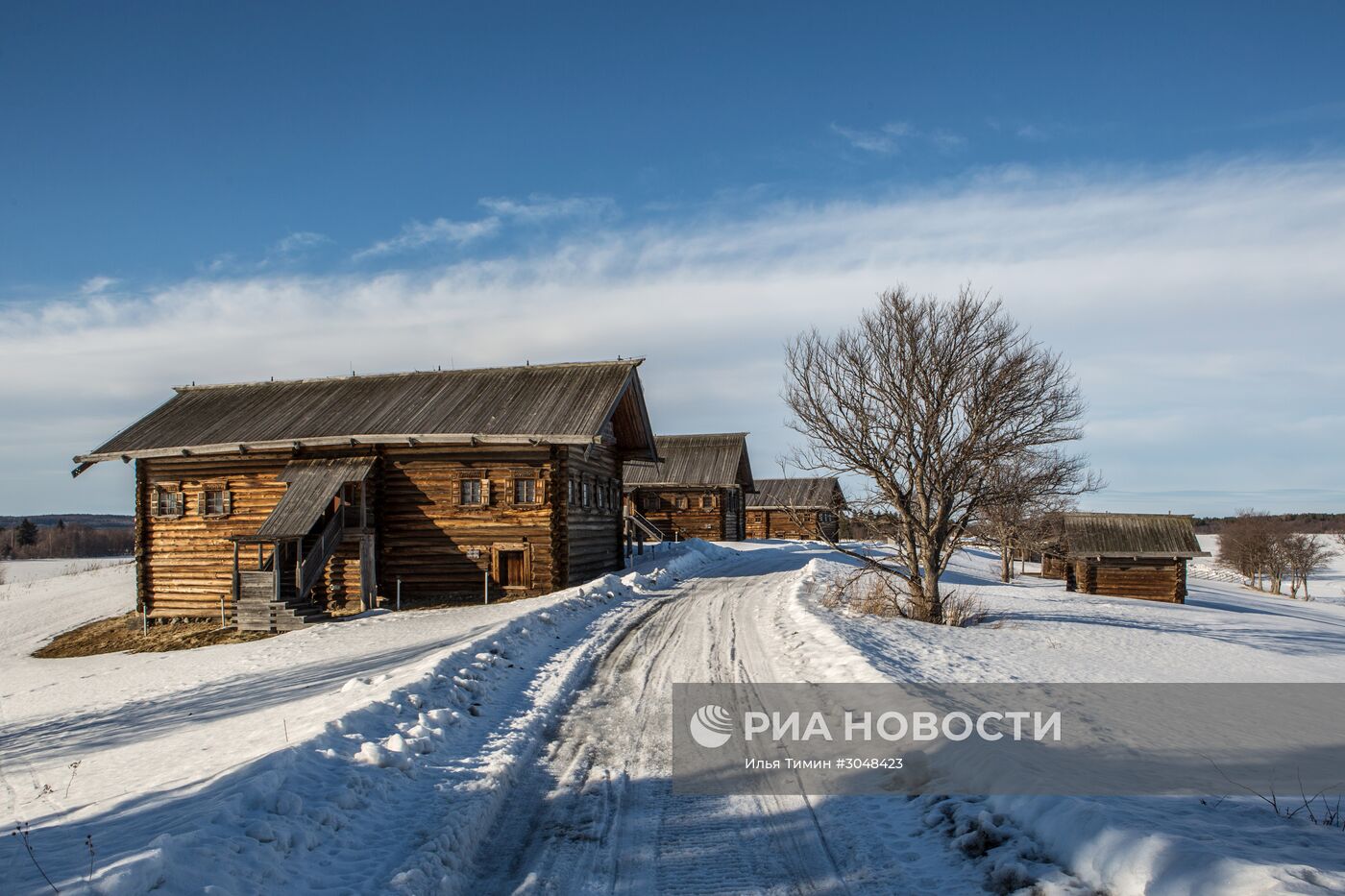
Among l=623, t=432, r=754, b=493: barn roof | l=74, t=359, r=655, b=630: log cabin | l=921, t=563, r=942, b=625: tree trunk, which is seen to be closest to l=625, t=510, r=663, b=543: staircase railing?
l=623, t=432, r=754, b=493: barn roof

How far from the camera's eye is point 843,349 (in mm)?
18156

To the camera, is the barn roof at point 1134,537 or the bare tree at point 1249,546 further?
the bare tree at point 1249,546

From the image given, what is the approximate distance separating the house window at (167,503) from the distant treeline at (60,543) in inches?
3057

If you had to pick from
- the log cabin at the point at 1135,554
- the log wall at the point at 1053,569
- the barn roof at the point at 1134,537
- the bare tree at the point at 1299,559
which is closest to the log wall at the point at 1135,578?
the log cabin at the point at 1135,554

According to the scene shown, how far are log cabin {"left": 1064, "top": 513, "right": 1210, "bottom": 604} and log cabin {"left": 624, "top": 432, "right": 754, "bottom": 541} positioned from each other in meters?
19.3

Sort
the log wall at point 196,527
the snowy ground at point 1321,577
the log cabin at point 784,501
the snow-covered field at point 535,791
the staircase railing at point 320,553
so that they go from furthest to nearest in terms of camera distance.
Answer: the snowy ground at point 1321,577
the log cabin at point 784,501
the log wall at point 196,527
the staircase railing at point 320,553
the snow-covered field at point 535,791

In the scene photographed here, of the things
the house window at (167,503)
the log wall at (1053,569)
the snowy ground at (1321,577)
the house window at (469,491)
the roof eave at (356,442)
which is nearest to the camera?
the roof eave at (356,442)

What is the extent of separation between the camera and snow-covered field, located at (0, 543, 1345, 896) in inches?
182

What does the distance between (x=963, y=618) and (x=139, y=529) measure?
85.3 feet

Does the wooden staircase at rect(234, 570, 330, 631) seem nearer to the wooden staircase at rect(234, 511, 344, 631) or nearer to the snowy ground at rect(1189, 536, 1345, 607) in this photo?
the wooden staircase at rect(234, 511, 344, 631)

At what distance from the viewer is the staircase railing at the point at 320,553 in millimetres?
21125

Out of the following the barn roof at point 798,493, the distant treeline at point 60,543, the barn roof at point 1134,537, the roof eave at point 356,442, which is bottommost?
the distant treeline at point 60,543

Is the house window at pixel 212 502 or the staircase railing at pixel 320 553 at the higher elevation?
the house window at pixel 212 502

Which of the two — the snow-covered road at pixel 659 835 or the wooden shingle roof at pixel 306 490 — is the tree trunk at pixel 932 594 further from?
the wooden shingle roof at pixel 306 490
